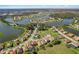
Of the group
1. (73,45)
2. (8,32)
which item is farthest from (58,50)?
(8,32)

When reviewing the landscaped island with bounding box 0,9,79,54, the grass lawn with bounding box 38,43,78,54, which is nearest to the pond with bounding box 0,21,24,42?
the landscaped island with bounding box 0,9,79,54

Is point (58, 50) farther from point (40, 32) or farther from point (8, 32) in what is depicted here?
point (8, 32)

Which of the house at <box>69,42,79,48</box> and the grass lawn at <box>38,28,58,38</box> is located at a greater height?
the grass lawn at <box>38,28,58,38</box>

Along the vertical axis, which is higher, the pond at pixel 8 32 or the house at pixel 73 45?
the pond at pixel 8 32

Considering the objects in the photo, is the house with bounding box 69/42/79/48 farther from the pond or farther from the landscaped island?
the pond

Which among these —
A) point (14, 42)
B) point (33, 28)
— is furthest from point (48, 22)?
point (14, 42)

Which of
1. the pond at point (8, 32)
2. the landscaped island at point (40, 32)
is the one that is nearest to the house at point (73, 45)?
the landscaped island at point (40, 32)

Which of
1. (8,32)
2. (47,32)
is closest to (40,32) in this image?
(47,32)

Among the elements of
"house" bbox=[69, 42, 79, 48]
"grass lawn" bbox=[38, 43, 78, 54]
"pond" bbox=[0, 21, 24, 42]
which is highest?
"pond" bbox=[0, 21, 24, 42]

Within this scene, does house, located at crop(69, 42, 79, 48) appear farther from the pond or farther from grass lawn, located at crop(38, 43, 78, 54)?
the pond

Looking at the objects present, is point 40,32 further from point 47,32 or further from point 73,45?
point 73,45

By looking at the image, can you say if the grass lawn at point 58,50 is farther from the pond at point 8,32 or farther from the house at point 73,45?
the pond at point 8,32
